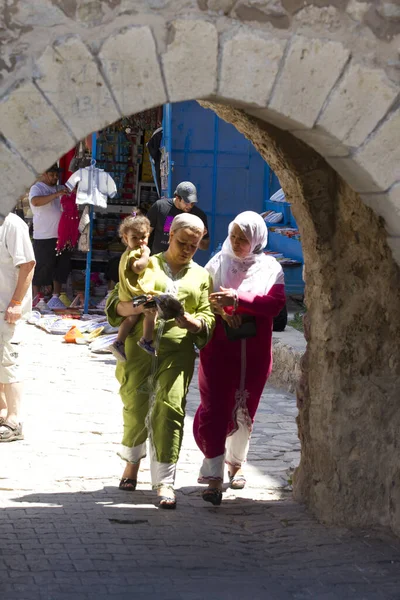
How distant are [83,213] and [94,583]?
29.2 ft

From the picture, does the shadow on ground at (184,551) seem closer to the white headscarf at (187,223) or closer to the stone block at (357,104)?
the white headscarf at (187,223)

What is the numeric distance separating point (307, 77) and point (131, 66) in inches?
29.8

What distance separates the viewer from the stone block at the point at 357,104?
4.38m

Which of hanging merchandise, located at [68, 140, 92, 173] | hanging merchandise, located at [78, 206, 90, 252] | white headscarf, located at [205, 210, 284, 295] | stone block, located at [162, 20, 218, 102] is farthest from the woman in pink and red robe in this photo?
hanging merchandise, located at [68, 140, 92, 173]

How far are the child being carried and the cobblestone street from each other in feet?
2.96

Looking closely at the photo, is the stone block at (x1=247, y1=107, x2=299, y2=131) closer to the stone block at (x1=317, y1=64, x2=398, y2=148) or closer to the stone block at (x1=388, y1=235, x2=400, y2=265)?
the stone block at (x1=317, y1=64, x2=398, y2=148)

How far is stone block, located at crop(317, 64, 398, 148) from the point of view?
14.4 ft

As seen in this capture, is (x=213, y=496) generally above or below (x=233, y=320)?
below

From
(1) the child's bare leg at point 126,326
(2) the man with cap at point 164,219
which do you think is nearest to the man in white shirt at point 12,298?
(1) the child's bare leg at point 126,326

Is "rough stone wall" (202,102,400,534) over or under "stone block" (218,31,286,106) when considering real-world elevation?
under

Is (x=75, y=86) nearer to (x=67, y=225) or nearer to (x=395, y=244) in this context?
(x=395, y=244)

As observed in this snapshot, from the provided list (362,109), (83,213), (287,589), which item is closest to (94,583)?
(287,589)

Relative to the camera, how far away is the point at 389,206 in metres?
4.57

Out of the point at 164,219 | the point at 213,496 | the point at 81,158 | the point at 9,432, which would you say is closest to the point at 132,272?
the point at 213,496
